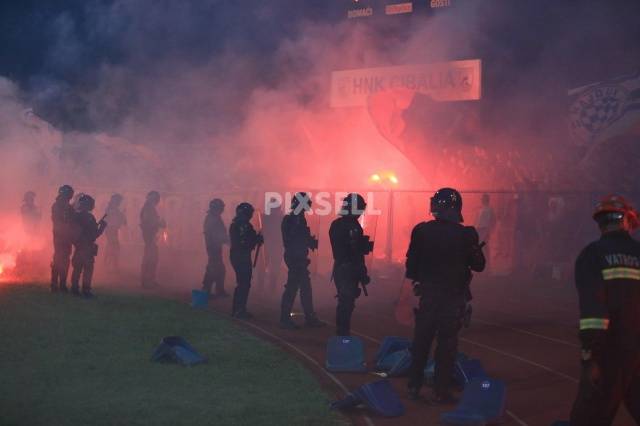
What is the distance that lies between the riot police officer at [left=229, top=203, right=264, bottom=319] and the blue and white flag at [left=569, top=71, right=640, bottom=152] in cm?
1277

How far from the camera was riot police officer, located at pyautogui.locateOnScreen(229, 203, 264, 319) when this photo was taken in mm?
11135

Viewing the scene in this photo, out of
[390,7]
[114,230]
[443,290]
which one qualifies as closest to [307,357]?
[443,290]

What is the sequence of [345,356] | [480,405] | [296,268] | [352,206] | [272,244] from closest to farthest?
1. [480,405]
2. [345,356]
3. [352,206]
4. [296,268]
5. [272,244]

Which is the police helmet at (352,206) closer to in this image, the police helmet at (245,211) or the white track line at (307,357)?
the white track line at (307,357)

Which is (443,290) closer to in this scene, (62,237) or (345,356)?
(345,356)

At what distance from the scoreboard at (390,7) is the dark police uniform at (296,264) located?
1896 cm

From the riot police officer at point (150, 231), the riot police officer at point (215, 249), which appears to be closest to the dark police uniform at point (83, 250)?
the riot police officer at point (150, 231)

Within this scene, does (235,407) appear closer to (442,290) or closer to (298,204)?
(442,290)

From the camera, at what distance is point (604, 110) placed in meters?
20.3

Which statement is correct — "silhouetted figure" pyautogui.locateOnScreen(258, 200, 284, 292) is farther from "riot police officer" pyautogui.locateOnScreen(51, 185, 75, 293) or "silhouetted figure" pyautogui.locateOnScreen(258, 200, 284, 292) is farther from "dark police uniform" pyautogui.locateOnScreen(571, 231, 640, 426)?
"dark police uniform" pyautogui.locateOnScreen(571, 231, 640, 426)

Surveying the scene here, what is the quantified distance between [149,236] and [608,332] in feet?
37.8

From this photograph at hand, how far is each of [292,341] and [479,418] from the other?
409 cm

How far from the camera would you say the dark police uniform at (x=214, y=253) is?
535 inches

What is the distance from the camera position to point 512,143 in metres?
23.6
